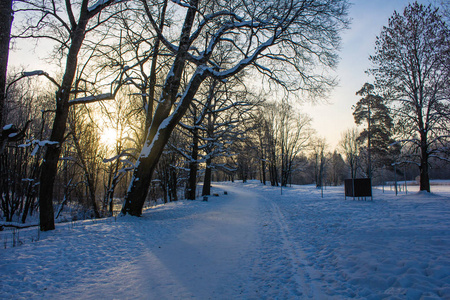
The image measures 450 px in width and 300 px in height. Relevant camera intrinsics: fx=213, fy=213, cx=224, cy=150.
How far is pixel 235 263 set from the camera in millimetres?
4523

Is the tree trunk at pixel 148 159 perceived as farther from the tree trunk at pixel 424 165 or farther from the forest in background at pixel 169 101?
the tree trunk at pixel 424 165

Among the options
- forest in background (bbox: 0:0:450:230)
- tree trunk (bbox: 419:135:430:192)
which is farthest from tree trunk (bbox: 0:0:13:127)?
tree trunk (bbox: 419:135:430:192)

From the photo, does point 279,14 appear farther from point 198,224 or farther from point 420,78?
point 420,78

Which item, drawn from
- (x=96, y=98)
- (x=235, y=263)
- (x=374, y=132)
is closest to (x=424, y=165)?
(x=374, y=132)

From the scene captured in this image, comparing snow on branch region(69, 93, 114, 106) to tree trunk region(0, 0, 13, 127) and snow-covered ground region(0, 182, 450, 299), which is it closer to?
tree trunk region(0, 0, 13, 127)

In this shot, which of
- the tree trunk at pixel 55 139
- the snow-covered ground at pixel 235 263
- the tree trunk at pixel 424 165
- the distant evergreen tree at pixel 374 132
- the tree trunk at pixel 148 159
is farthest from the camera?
the distant evergreen tree at pixel 374 132

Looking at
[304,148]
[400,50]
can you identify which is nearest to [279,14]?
[400,50]

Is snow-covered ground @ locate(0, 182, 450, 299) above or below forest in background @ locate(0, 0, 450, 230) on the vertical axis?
below

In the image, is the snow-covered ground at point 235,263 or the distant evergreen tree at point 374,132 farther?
the distant evergreen tree at point 374,132

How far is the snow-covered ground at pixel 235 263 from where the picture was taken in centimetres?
324

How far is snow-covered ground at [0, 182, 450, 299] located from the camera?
3244mm

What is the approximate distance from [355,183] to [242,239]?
11.1 m

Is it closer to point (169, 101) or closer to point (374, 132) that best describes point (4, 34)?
point (169, 101)

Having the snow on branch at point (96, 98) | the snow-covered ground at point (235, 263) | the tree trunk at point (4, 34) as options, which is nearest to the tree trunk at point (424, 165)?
the snow-covered ground at point (235, 263)
